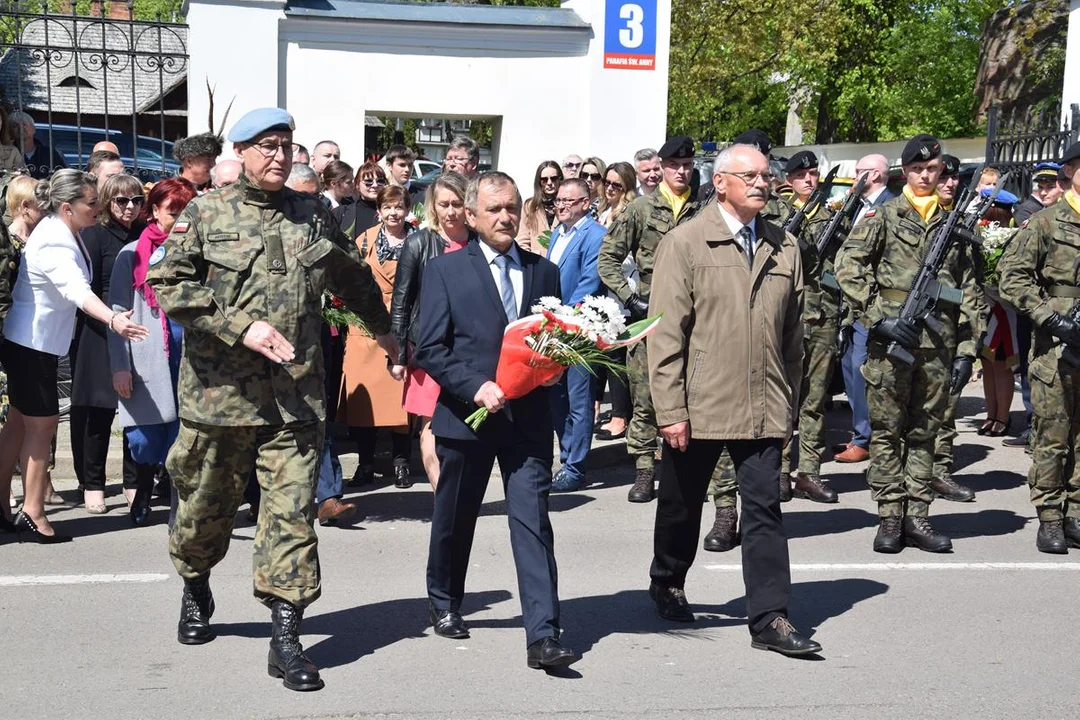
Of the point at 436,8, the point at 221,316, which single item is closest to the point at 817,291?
the point at 221,316

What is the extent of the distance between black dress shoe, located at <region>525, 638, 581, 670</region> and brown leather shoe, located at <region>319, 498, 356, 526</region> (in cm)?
282

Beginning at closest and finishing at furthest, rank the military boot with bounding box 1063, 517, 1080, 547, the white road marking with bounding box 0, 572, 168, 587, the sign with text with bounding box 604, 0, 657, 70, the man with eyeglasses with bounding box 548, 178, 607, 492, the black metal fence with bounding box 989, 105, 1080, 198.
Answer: the white road marking with bounding box 0, 572, 168, 587 < the military boot with bounding box 1063, 517, 1080, 547 < the man with eyeglasses with bounding box 548, 178, 607, 492 < the black metal fence with bounding box 989, 105, 1080, 198 < the sign with text with bounding box 604, 0, 657, 70

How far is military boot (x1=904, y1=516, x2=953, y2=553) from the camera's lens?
7.68 metres

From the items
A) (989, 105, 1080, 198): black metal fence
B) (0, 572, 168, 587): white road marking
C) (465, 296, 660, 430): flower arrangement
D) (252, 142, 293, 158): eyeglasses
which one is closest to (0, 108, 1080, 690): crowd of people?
(252, 142, 293, 158): eyeglasses

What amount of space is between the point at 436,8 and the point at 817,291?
22.2 ft

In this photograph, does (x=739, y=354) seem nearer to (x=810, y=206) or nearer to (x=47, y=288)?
(x=810, y=206)

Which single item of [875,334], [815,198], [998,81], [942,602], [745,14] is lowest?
[942,602]

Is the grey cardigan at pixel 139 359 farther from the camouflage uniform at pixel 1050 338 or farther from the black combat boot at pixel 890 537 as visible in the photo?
the camouflage uniform at pixel 1050 338

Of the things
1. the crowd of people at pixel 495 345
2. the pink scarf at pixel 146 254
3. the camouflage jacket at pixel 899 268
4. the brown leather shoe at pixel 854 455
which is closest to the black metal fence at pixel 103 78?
the crowd of people at pixel 495 345

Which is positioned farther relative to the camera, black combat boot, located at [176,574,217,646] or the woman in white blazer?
the woman in white blazer

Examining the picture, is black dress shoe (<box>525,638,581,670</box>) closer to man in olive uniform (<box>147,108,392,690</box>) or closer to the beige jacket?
man in olive uniform (<box>147,108,392,690</box>)

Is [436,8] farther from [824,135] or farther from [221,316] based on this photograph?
[824,135]

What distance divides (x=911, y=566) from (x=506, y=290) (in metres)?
2.90

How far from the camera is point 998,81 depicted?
22.9m
